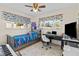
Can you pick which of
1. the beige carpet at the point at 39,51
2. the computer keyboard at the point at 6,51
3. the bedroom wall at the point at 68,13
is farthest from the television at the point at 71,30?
the computer keyboard at the point at 6,51

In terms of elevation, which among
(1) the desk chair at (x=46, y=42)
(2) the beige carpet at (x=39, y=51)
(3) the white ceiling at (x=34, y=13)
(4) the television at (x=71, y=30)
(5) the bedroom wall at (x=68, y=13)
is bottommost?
(2) the beige carpet at (x=39, y=51)

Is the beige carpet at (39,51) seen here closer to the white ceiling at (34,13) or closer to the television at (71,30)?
the television at (71,30)

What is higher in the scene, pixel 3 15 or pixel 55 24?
pixel 3 15

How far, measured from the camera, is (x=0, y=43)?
167 centimetres

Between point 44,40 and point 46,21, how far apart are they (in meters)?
0.31

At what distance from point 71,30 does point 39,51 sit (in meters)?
0.60

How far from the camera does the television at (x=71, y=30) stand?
164 centimetres

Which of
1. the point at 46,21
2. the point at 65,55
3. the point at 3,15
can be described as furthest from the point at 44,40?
the point at 3,15

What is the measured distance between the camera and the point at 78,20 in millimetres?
1647

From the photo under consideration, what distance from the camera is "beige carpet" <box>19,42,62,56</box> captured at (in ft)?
5.54

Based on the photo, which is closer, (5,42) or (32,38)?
(5,42)

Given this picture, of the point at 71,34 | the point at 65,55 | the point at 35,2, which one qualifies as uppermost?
the point at 35,2

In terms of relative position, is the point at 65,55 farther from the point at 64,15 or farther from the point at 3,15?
the point at 3,15

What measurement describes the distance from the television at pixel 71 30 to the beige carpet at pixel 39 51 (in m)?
0.28
